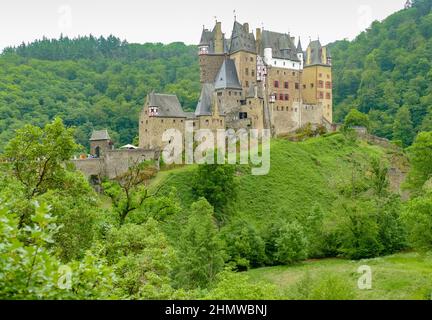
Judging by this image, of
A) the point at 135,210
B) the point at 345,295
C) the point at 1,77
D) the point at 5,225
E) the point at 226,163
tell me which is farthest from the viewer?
the point at 1,77

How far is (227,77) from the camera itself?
230 ft

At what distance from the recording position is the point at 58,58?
146 meters

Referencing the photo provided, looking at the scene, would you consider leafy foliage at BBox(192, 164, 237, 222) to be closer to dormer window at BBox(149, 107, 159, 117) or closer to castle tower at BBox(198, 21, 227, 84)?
dormer window at BBox(149, 107, 159, 117)

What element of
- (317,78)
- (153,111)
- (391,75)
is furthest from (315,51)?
(391,75)

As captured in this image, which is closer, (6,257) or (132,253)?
(6,257)

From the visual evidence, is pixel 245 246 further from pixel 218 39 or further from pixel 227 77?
pixel 218 39

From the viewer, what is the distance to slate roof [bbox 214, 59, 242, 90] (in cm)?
6975

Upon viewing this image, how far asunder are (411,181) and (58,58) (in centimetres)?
10656

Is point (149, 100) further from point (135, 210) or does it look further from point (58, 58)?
point (58, 58)

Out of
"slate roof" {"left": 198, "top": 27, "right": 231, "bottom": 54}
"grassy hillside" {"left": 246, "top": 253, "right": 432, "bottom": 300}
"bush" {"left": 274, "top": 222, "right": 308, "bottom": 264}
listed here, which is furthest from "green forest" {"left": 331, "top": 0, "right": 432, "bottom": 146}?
"grassy hillside" {"left": 246, "top": 253, "right": 432, "bottom": 300}

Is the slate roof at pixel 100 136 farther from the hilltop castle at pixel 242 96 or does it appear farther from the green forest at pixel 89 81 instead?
the green forest at pixel 89 81

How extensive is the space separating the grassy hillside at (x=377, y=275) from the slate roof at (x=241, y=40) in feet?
105

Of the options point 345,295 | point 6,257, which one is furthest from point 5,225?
point 345,295

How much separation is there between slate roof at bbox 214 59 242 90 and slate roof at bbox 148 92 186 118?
7.28m
